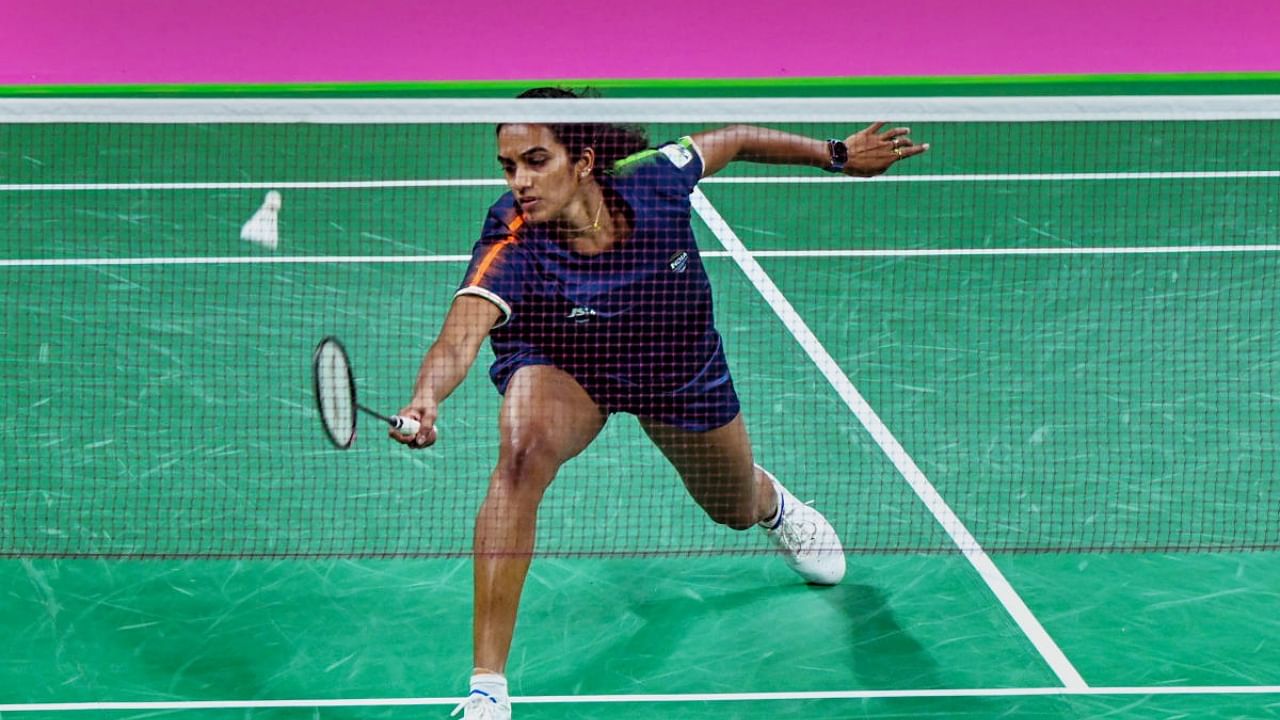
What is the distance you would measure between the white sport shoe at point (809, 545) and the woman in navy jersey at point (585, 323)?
9.2 inches

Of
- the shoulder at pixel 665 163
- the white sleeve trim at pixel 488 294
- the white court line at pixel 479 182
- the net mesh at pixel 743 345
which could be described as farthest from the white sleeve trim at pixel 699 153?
the white court line at pixel 479 182

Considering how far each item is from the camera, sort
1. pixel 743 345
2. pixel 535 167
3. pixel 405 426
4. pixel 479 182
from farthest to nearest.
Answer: pixel 479 182 → pixel 743 345 → pixel 535 167 → pixel 405 426

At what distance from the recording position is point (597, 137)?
15.1 ft

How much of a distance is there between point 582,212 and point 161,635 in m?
1.87

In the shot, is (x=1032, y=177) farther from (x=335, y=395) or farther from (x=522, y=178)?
(x=335, y=395)

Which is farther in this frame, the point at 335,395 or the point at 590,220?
the point at 590,220

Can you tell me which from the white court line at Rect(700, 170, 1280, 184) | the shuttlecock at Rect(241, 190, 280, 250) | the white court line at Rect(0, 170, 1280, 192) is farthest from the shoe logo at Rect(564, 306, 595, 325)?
the white court line at Rect(0, 170, 1280, 192)

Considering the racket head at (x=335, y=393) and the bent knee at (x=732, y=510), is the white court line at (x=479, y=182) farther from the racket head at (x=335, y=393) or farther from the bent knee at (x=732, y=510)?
the racket head at (x=335, y=393)

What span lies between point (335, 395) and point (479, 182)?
18.5 ft

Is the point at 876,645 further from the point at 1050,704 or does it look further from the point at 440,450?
the point at 440,450

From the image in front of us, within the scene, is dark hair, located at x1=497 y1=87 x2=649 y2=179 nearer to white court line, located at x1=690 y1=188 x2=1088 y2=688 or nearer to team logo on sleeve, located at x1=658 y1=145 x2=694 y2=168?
team logo on sleeve, located at x1=658 y1=145 x2=694 y2=168

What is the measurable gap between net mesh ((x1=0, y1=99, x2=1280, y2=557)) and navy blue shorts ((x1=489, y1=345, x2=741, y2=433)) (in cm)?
11

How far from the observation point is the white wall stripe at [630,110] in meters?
4.31

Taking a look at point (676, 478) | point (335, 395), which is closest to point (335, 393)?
point (335, 395)
